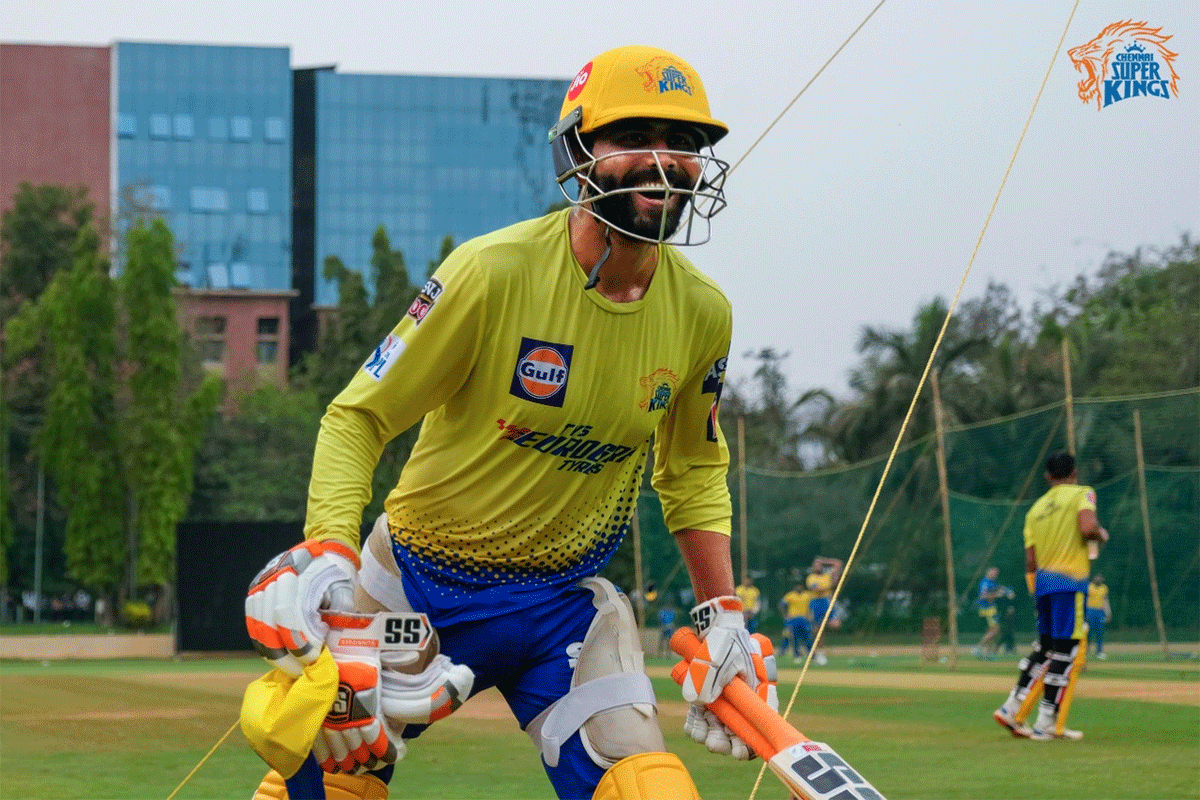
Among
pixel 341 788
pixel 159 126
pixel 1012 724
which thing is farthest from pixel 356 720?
pixel 159 126

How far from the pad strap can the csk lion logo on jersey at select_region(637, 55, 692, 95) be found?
148 cm

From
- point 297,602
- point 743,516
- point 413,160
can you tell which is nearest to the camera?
point 297,602

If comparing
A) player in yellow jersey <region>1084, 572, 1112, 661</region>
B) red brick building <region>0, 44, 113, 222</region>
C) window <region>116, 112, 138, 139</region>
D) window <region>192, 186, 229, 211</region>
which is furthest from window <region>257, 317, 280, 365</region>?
player in yellow jersey <region>1084, 572, 1112, 661</region>

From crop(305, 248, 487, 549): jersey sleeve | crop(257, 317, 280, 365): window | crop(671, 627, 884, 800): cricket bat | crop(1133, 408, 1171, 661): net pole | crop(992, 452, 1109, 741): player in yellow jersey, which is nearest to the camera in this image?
crop(671, 627, 884, 800): cricket bat

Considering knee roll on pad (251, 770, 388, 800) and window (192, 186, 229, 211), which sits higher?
window (192, 186, 229, 211)

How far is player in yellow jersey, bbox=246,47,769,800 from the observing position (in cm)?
384

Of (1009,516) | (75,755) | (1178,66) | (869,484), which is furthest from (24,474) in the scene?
(1178,66)

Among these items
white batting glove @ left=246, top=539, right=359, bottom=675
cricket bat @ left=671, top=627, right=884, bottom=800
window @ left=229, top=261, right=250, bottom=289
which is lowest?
cricket bat @ left=671, top=627, right=884, bottom=800

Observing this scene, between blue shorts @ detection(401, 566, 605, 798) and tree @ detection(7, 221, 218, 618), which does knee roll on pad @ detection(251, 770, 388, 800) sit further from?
tree @ detection(7, 221, 218, 618)

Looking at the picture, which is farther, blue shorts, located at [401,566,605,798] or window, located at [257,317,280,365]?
window, located at [257,317,280,365]

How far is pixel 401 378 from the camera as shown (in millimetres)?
3836

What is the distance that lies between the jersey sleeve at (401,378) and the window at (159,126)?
275 ft

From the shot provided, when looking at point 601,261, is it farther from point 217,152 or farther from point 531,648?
Result: point 217,152
